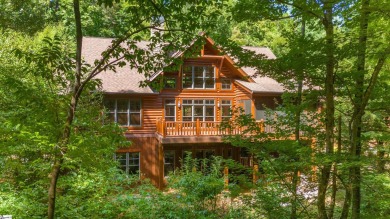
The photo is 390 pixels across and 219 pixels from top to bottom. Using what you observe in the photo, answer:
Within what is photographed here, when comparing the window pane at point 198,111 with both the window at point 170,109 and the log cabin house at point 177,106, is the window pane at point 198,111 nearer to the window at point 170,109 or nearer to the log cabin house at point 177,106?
the log cabin house at point 177,106

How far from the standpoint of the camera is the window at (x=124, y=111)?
15039 millimetres

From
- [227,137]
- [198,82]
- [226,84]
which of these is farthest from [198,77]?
[227,137]

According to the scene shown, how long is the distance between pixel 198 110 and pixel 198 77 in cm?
190

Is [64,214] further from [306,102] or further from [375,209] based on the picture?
[375,209]

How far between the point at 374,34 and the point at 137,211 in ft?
19.5

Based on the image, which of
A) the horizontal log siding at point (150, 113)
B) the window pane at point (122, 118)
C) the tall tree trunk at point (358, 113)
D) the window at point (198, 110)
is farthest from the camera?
the window at point (198, 110)

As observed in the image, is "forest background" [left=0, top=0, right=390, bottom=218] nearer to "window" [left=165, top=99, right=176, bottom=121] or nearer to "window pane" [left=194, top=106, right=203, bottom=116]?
"window" [left=165, top=99, right=176, bottom=121]

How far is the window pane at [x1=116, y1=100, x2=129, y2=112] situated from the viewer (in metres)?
15.2

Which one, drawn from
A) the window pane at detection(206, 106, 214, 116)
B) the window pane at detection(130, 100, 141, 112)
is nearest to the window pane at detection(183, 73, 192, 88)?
the window pane at detection(206, 106, 214, 116)

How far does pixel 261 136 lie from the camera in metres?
5.27

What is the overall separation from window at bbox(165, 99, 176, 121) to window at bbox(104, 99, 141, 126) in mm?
1539

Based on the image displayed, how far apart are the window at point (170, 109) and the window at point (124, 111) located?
1.54 metres

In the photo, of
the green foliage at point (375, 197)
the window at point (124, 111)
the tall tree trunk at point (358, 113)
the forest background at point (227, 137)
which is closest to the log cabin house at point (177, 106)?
the window at point (124, 111)

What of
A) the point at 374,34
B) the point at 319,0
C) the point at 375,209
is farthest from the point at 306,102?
the point at 375,209
